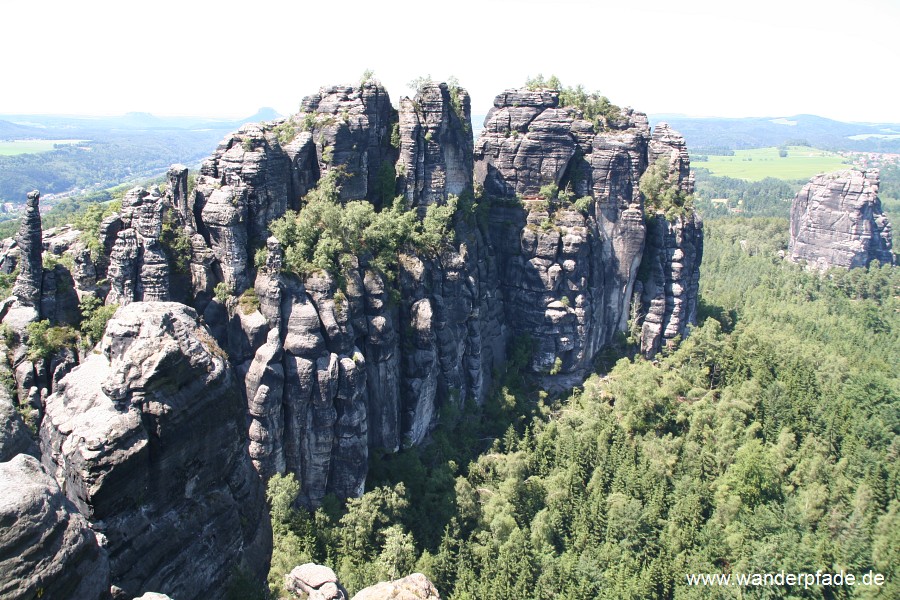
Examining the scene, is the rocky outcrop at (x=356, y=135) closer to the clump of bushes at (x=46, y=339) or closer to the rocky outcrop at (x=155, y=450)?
the clump of bushes at (x=46, y=339)

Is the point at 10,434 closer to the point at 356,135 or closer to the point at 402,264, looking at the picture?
the point at 402,264

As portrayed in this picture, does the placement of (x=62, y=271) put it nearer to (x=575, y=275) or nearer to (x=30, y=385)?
(x=30, y=385)

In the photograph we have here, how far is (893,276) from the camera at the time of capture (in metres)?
103

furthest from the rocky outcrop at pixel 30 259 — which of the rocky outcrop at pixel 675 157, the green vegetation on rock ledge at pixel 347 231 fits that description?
the rocky outcrop at pixel 675 157

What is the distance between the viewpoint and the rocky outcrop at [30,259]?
30078 mm

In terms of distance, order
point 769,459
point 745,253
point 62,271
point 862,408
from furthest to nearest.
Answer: point 745,253
point 862,408
point 769,459
point 62,271

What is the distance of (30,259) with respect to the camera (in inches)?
1196

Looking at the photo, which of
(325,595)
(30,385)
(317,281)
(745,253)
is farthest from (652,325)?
(745,253)

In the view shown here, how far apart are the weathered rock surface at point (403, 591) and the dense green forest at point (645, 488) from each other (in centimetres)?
1068

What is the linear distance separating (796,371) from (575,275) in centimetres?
2234

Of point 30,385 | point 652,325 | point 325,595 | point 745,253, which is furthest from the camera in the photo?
point 745,253

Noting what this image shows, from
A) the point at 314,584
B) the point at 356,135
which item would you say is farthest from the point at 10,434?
the point at 356,135

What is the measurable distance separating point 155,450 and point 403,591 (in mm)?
9875

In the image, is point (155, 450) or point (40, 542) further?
point (155, 450)
